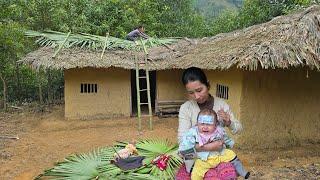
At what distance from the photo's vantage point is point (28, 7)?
14.2 metres

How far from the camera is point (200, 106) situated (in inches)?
132

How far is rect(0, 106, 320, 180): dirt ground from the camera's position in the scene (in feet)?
25.1

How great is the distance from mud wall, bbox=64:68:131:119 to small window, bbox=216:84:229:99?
390 centimetres

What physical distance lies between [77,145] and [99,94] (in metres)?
3.39

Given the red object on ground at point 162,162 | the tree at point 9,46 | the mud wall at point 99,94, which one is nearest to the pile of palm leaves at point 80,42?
the tree at point 9,46

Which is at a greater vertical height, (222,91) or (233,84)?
(233,84)

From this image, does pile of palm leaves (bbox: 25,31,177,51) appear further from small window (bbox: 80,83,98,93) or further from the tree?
small window (bbox: 80,83,98,93)

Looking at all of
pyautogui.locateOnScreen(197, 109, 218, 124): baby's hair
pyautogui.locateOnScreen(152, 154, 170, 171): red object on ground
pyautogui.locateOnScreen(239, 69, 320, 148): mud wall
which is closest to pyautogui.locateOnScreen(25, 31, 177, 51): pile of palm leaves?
pyautogui.locateOnScreen(239, 69, 320, 148): mud wall

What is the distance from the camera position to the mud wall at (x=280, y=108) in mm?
8914

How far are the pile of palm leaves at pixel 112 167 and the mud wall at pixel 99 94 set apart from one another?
7.32 meters

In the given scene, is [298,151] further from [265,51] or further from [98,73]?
[98,73]

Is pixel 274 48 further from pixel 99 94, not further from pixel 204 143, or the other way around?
pixel 99 94

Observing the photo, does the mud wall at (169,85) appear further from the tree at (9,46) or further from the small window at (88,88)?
the tree at (9,46)

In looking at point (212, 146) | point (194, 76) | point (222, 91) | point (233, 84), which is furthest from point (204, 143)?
point (222, 91)
